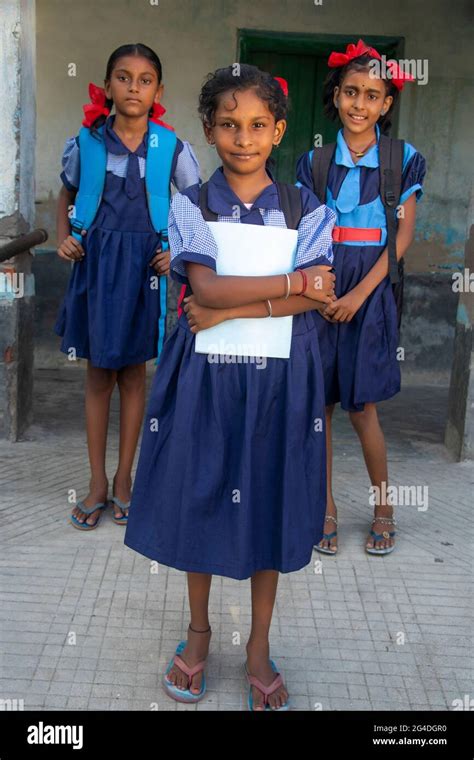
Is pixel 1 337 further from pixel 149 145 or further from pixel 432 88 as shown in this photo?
pixel 432 88

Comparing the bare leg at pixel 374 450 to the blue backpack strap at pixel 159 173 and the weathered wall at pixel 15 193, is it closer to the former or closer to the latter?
the blue backpack strap at pixel 159 173

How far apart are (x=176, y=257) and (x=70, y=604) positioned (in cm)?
134

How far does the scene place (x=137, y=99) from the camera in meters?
3.33

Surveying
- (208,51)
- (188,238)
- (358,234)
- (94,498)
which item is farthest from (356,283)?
(208,51)

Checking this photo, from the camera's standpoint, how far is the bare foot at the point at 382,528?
3.48m

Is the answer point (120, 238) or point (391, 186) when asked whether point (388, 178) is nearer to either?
point (391, 186)

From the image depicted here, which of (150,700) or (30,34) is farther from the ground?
(30,34)

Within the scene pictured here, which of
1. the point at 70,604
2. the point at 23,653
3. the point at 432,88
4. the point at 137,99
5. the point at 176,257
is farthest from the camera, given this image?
the point at 432,88

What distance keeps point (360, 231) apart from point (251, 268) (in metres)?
1.06

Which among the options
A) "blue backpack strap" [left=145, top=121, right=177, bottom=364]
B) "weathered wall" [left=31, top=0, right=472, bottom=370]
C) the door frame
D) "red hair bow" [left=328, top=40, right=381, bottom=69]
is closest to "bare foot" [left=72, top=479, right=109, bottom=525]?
"blue backpack strap" [left=145, top=121, right=177, bottom=364]

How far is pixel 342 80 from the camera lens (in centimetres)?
327

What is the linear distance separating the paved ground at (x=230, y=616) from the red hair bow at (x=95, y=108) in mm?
1614

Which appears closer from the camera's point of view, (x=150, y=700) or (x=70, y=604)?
(x=150, y=700)

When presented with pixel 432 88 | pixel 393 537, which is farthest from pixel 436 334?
pixel 393 537
